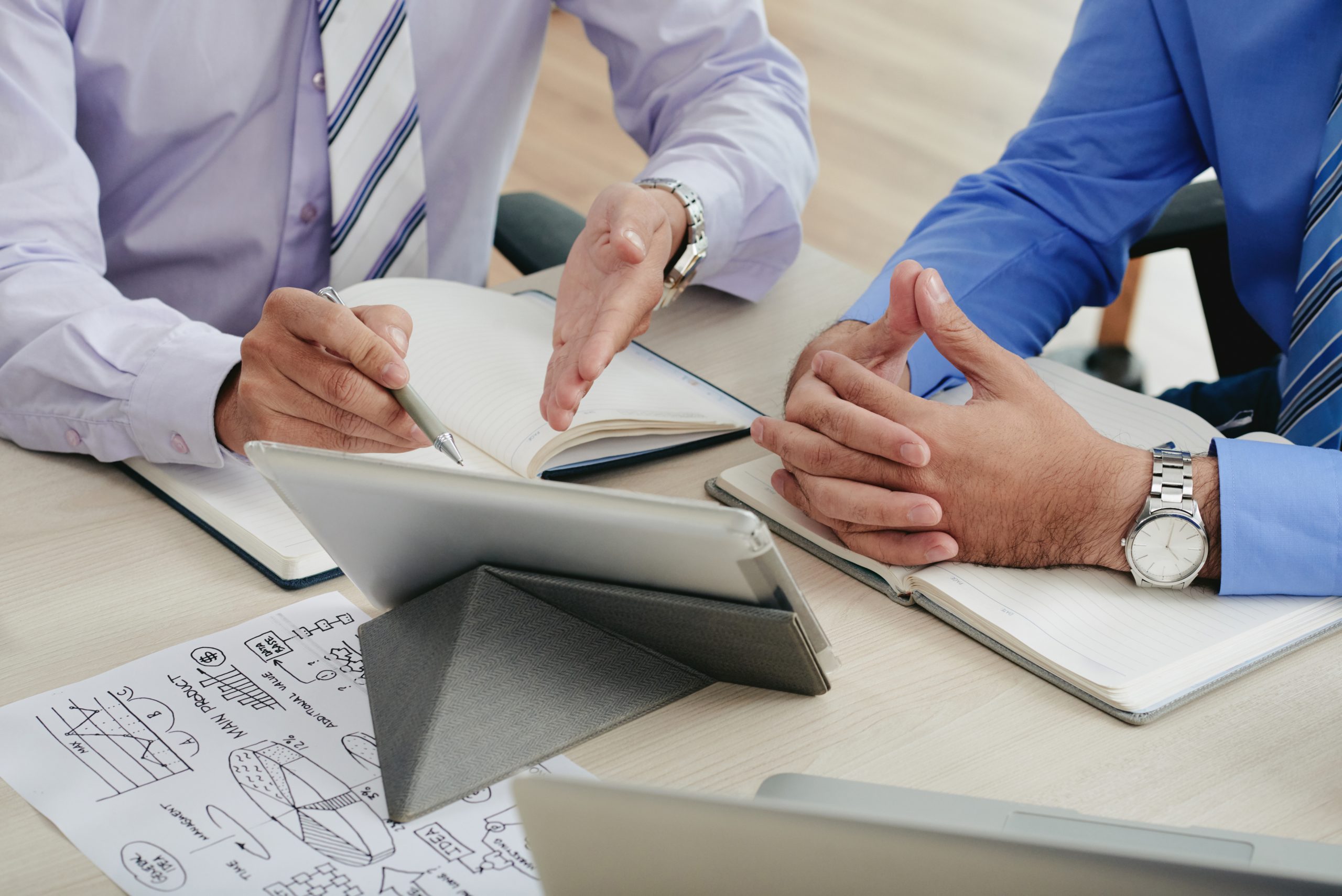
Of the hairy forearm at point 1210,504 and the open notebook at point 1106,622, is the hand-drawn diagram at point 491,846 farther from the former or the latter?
the hairy forearm at point 1210,504

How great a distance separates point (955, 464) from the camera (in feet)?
2.70

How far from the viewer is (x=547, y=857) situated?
496 mm

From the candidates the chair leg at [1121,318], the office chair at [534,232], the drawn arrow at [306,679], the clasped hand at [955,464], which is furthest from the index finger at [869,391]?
the chair leg at [1121,318]

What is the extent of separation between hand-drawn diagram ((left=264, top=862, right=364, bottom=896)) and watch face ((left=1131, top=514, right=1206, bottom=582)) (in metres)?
0.55

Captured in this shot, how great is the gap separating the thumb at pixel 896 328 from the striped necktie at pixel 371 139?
600 mm

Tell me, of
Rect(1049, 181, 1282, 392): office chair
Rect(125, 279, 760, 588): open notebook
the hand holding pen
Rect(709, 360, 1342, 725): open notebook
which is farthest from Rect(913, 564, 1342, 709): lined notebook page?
Rect(1049, 181, 1282, 392): office chair

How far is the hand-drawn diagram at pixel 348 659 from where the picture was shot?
0.71 metres

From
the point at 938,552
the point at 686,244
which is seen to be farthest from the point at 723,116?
the point at 938,552

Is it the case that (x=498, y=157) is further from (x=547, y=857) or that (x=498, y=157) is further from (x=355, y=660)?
(x=547, y=857)

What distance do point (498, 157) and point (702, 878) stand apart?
1.13 m

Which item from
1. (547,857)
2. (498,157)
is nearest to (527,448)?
(547,857)

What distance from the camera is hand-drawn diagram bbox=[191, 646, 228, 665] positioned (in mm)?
715

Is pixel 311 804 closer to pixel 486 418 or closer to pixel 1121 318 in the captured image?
pixel 486 418

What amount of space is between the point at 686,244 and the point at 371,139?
380 mm
